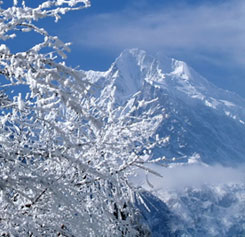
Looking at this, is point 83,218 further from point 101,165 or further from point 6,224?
point 101,165

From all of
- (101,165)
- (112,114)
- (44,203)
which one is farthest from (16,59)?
(112,114)

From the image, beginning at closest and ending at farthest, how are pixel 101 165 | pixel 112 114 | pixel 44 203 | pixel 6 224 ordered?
pixel 6 224 → pixel 44 203 → pixel 101 165 → pixel 112 114

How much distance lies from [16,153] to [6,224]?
131cm

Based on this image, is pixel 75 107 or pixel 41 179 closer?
pixel 75 107

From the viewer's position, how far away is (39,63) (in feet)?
12.9

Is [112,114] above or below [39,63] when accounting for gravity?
below

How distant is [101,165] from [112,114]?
1.29 meters

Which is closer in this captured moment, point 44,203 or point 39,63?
point 39,63

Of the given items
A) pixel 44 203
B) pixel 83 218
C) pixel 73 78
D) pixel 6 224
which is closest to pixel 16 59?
pixel 73 78

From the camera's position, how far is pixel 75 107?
382 centimetres

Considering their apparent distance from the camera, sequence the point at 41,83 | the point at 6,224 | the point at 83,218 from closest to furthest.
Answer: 1. the point at 41,83
2. the point at 83,218
3. the point at 6,224

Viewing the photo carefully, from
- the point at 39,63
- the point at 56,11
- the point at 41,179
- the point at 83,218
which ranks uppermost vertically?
the point at 56,11

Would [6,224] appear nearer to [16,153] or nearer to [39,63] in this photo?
[16,153]

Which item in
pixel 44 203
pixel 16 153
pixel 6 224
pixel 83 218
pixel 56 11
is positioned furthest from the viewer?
pixel 44 203
